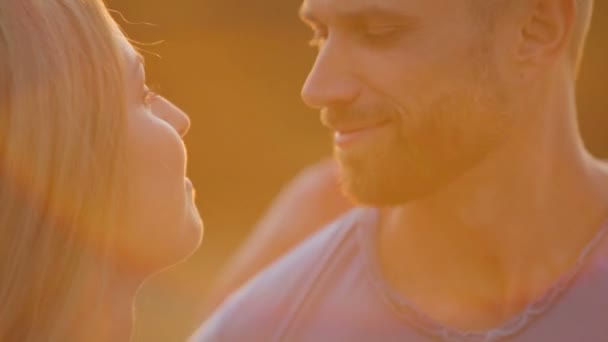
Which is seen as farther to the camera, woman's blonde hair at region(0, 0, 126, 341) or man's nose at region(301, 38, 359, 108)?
man's nose at region(301, 38, 359, 108)

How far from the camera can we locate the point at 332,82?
2037 mm

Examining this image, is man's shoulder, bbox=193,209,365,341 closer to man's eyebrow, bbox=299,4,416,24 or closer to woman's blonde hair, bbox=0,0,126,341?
man's eyebrow, bbox=299,4,416,24

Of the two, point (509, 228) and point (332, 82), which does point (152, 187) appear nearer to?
point (332, 82)

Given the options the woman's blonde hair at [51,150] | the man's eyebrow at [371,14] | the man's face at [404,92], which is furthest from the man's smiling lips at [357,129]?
the woman's blonde hair at [51,150]

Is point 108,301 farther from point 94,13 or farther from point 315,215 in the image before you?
point 315,215

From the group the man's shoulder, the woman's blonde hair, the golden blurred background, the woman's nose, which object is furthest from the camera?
the golden blurred background

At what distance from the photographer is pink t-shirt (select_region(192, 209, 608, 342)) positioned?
2.07 meters

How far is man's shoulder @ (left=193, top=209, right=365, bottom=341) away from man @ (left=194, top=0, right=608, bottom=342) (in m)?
0.02

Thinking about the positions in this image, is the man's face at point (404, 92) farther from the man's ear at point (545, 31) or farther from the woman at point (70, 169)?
the woman at point (70, 169)

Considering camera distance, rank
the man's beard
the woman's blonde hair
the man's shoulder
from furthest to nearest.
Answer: the man's shoulder, the man's beard, the woman's blonde hair

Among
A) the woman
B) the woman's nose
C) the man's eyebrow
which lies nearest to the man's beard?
the man's eyebrow

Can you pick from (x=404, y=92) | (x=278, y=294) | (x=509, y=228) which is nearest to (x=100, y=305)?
(x=278, y=294)

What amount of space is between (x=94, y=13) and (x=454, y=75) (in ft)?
2.31

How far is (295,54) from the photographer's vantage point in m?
6.64
